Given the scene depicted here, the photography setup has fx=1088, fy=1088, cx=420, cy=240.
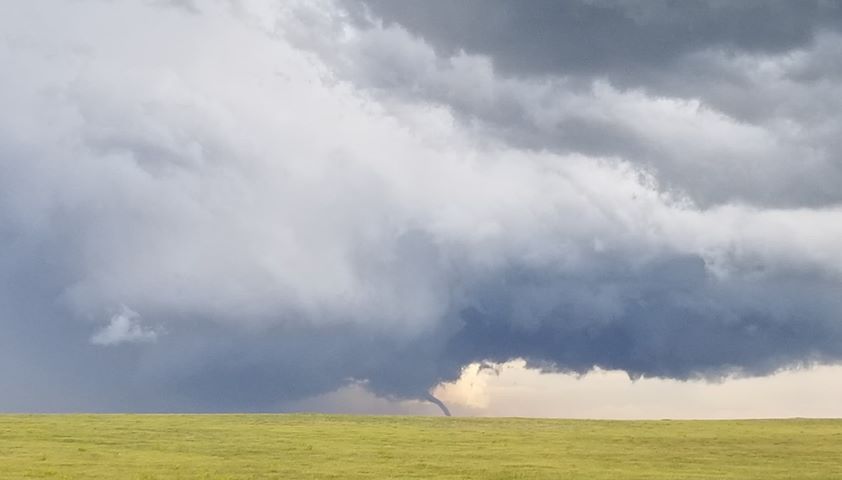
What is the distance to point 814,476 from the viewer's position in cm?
7144

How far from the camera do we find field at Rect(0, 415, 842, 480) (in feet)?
226

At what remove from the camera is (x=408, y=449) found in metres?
86.6

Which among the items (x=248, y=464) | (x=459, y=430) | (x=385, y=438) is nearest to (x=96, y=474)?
(x=248, y=464)

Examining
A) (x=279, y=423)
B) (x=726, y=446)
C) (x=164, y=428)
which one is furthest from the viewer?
(x=279, y=423)

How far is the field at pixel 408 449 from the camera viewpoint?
68.9 metres

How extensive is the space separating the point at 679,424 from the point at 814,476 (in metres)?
52.2

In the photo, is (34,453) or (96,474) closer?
(96,474)

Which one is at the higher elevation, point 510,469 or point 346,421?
point 346,421

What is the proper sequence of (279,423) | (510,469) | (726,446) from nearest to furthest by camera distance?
(510,469)
(726,446)
(279,423)

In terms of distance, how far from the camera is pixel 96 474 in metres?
64.2

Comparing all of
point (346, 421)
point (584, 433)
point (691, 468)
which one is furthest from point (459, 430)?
point (691, 468)

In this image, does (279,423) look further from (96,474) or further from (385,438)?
(96,474)

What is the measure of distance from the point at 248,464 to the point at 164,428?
117 ft

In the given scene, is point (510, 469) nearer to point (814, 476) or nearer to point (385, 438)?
point (814, 476)
